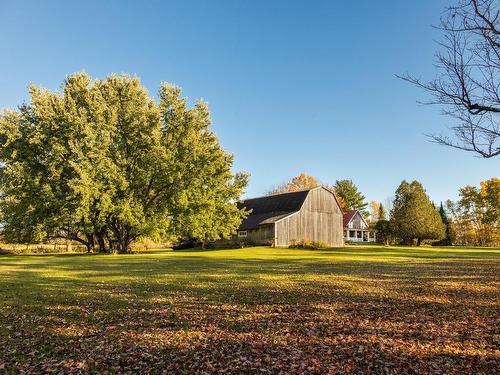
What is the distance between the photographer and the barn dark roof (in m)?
51.4

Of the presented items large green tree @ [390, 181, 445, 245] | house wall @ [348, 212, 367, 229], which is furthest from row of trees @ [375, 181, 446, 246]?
house wall @ [348, 212, 367, 229]

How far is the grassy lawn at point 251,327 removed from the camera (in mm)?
6613

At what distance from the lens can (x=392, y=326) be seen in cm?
877

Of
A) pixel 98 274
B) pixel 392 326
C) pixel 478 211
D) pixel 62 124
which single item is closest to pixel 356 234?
pixel 478 211

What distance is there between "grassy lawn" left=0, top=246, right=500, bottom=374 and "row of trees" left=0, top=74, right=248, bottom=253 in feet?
71.3

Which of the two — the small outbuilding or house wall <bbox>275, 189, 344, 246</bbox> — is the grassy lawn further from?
the small outbuilding

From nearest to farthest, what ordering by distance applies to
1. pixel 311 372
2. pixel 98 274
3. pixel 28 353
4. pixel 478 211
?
1. pixel 311 372
2. pixel 28 353
3. pixel 98 274
4. pixel 478 211

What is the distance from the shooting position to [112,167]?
36.4 m

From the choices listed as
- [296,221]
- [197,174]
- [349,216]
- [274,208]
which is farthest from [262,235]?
[349,216]

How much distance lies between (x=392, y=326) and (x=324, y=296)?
153 inches

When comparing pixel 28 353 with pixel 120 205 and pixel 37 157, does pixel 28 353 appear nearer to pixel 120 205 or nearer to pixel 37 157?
pixel 120 205

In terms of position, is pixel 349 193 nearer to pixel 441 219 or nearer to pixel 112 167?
pixel 441 219

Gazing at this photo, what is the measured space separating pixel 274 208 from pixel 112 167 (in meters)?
25.0

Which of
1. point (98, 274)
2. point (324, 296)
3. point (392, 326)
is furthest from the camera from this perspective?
point (98, 274)
